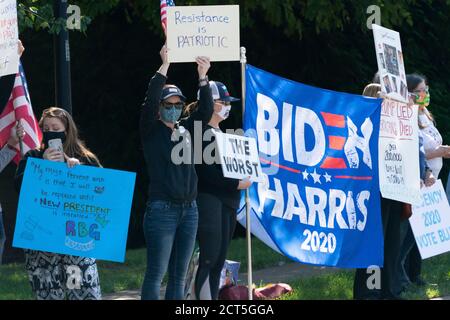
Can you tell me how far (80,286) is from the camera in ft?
26.7

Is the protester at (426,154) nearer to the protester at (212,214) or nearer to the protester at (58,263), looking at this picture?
the protester at (212,214)

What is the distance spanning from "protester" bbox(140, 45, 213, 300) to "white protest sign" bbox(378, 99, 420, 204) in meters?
2.10

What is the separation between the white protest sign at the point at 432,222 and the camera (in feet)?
34.4

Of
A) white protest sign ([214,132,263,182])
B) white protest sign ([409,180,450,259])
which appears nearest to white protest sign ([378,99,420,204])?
white protest sign ([409,180,450,259])

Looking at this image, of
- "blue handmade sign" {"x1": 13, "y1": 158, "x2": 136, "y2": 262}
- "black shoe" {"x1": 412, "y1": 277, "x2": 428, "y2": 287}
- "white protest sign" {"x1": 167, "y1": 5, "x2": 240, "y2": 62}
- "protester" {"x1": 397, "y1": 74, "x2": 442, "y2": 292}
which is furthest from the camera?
"black shoe" {"x1": 412, "y1": 277, "x2": 428, "y2": 287}

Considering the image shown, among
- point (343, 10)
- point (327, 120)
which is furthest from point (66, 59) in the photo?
point (343, 10)

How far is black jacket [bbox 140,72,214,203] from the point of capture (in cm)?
824

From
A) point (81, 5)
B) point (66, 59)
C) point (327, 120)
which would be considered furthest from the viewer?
point (81, 5)

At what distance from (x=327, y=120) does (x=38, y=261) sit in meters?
2.78

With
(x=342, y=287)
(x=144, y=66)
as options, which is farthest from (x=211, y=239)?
(x=144, y=66)

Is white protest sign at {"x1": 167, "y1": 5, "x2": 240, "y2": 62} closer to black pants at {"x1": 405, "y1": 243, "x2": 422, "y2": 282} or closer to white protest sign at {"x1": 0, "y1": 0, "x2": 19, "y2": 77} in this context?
white protest sign at {"x1": 0, "y1": 0, "x2": 19, "y2": 77}
